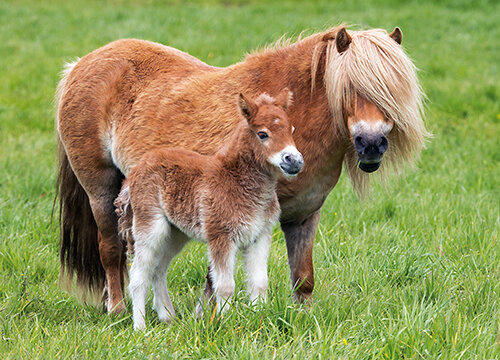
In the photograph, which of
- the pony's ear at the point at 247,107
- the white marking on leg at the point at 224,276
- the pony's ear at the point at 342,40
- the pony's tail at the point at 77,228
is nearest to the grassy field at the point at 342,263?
the white marking on leg at the point at 224,276

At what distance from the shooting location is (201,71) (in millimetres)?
4480

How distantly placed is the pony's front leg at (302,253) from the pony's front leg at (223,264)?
73 cm

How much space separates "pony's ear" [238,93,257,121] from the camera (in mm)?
3393

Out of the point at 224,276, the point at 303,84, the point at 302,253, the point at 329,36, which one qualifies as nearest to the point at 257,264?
the point at 224,276

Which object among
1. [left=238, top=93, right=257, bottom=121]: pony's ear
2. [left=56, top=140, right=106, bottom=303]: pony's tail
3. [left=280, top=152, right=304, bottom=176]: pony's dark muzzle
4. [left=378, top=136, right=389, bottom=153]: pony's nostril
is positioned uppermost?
[left=238, top=93, right=257, bottom=121]: pony's ear

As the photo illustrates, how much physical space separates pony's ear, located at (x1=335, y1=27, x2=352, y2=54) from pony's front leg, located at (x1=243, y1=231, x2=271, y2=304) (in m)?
1.10

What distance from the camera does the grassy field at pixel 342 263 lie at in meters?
3.32

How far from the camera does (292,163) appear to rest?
3.21 m

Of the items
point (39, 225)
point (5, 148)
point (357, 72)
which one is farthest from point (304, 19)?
point (357, 72)

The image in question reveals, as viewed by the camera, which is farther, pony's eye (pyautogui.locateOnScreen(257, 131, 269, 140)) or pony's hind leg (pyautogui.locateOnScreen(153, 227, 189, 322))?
pony's hind leg (pyautogui.locateOnScreen(153, 227, 189, 322))

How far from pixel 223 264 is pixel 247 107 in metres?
0.81

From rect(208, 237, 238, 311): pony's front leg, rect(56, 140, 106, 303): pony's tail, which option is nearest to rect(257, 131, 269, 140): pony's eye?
rect(208, 237, 238, 311): pony's front leg

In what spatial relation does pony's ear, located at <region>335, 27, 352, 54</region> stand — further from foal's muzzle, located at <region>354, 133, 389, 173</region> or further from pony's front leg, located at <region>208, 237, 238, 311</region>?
pony's front leg, located at <region>208, 237, 238, 311</region>

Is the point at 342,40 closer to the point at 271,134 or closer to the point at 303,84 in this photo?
the point at 303,84
